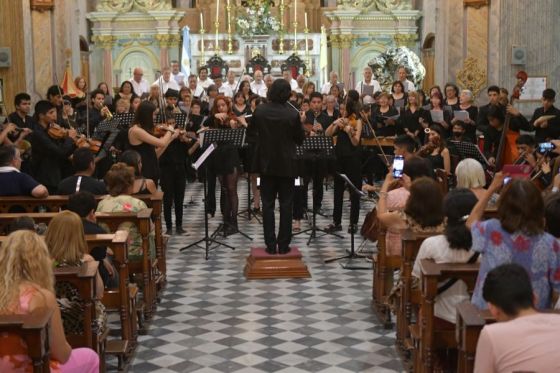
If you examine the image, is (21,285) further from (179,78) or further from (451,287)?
(179,78)

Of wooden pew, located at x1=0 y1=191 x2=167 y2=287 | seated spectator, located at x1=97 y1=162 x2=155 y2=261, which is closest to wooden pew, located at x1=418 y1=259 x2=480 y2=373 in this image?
seated spectator, located at x1=97 y1=162 x2=155 y2=261

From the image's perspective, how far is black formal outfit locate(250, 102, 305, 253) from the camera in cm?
899

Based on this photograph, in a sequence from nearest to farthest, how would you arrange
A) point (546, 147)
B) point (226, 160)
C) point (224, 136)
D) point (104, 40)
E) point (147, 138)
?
1. point (546, 147)
2. point (147, 138)
3. point (224, 136)
4. point (226, 160)
5. point (104, 40)

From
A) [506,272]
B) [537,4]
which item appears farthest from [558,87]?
[506,272]

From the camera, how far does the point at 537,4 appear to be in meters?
14.6

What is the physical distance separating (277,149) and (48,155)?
8.26 feet

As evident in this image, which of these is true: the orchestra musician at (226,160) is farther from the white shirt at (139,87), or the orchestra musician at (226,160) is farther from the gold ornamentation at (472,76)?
the gold ornamentation at (472,76)

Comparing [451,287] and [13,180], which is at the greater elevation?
[13,180]

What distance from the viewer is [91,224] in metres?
6.74

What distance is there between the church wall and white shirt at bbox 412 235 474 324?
35.2 ft

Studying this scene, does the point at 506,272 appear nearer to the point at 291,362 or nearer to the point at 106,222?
the point at 291,362

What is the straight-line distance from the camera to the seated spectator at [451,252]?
18.7 ft

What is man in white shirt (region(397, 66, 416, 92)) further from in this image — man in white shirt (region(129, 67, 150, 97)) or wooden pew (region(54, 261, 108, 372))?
wooden pew (region(54, 261, 108, 372))

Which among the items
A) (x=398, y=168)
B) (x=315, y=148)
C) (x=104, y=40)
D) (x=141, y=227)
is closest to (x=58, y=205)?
(x=141, y=227)
